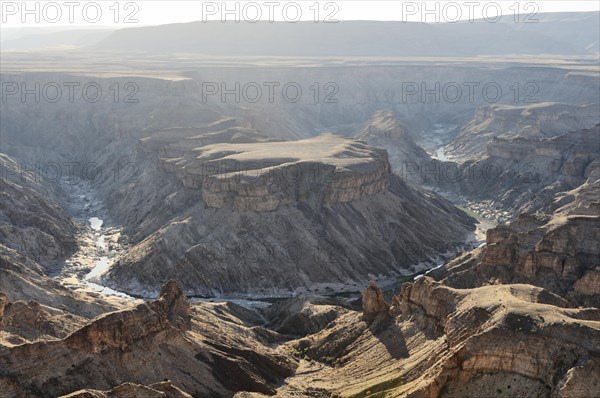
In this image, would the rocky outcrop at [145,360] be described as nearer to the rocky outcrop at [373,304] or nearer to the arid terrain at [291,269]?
the arid terrain at [291,269]

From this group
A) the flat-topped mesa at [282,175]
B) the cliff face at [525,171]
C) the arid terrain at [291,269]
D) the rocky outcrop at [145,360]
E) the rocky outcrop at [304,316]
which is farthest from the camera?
the cliff face at [525,171]

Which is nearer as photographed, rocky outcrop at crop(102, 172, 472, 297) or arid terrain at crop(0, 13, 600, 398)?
arid terrain at crop(0, 13, 600, 398)

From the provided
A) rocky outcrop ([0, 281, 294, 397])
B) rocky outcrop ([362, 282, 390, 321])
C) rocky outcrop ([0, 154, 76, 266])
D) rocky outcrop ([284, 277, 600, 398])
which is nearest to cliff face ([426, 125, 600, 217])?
rocky outcrop ([362, 282, 390, 321])

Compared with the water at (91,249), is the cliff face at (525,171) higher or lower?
higher

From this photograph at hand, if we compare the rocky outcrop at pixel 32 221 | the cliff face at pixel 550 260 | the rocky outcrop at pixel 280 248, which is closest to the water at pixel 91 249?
the rocky outcrop at pixel 32 221

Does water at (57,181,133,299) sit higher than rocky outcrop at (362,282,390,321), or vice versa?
rocky outcrop at (362,282,390,321)

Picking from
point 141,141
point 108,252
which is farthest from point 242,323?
point 141,141

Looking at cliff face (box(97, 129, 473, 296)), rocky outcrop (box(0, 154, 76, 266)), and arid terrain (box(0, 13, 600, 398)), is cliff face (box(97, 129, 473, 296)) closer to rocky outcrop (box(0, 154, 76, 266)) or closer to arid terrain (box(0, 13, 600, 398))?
arid terrain (box(0, 13, 600, 398))

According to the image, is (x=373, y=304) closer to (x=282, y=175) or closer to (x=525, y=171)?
(x=282, y=175)
